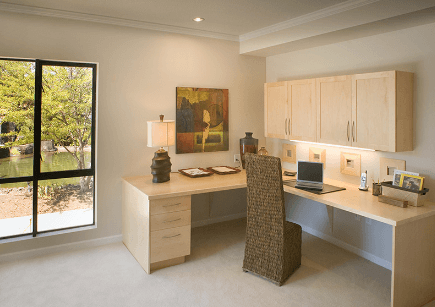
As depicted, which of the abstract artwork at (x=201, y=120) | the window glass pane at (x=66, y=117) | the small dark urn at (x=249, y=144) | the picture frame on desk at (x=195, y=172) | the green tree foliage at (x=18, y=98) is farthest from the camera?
the small dark urn at (x=249, y=144)

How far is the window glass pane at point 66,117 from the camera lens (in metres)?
3.30

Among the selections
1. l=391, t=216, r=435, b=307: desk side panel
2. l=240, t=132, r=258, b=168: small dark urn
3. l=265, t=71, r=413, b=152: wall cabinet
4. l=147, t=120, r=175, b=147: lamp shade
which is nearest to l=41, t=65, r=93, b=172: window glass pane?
l=147, t=120, r=175, b=147: lamp shade

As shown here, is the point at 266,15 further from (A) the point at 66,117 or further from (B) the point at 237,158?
(A) the point at 66,117

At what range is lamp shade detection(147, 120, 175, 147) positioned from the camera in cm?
338

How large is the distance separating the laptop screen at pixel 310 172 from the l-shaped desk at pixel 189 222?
216mm

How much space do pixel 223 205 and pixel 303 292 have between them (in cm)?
193

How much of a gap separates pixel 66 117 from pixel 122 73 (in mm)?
753

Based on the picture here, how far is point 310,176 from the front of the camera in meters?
3.31

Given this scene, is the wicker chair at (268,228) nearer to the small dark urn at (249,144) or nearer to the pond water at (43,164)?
the small dark urn at (249,144)

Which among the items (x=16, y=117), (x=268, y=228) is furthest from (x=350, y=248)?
(x=16, y=117)

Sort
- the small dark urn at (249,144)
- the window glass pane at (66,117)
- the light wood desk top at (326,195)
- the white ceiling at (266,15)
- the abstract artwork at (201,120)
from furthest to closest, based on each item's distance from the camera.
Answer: the small dark urn at (249,144) → the abstract artwork at (201,120) → the window glass pane at (66,117) → the white ceiling at (266,15) → the light wood desk top at (326,195)

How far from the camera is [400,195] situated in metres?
Answer: 2.70

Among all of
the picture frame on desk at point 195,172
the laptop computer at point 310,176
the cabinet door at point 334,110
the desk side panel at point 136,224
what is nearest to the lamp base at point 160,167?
the desk side panel at point 136,224

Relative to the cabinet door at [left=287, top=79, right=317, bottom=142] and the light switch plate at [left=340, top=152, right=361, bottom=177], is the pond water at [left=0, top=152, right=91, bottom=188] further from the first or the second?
the light switch plate at [left=340, top=152, right=361, bottom=177]
